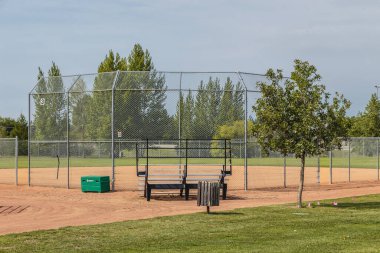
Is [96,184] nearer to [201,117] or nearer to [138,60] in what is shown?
[201,117]

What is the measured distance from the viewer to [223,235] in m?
13.9

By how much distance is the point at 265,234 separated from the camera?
45.9 feet

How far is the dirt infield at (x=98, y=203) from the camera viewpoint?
1738 cm

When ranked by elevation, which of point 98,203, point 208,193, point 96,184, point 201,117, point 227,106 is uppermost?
point 227,106

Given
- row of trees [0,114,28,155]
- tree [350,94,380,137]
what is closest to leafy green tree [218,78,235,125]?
row of trees [0,114,28,155]

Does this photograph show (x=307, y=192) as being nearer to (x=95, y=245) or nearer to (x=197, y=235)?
(x=197, y=235)

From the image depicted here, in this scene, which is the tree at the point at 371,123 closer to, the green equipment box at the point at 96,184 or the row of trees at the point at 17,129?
the row of trees at the point at 17,129

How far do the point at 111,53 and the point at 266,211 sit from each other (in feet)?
181

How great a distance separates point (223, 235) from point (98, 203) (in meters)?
8.64

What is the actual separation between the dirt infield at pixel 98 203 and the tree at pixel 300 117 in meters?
2.36

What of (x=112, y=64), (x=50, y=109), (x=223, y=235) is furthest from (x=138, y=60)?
(x=223, y=235)

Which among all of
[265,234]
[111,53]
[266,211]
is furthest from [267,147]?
[111,53]

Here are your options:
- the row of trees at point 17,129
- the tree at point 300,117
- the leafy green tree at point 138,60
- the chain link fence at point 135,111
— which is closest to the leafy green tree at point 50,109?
the chain link fence at point 135,111

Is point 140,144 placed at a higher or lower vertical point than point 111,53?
lower
